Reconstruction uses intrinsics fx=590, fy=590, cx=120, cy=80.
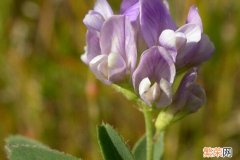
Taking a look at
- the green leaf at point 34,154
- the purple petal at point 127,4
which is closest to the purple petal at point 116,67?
the purple petal at point 127,4

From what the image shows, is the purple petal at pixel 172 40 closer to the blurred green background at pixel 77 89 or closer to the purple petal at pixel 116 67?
the purple petal at pixel 116 67

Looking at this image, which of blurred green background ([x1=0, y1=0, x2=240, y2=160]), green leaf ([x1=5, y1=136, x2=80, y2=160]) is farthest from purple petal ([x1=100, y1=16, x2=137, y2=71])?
blurred green background ([x1=0, y1=0, x2=240, y2=160])

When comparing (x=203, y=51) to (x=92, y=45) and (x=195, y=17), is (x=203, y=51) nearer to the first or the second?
(x=195, y=17)

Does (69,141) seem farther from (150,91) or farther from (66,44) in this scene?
(150,91)

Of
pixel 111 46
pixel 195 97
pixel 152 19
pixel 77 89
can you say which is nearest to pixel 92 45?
pixel 111 46

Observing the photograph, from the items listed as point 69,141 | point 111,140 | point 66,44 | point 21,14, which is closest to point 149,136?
point 111,140
